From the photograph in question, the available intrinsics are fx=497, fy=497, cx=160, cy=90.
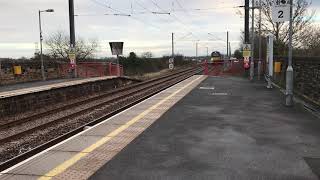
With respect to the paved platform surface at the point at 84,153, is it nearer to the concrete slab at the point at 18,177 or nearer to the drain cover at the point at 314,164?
the concrete slab at the point at 18,177

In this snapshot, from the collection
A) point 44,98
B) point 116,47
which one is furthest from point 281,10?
point 116,47

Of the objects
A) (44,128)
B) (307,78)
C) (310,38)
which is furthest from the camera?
(310,38)

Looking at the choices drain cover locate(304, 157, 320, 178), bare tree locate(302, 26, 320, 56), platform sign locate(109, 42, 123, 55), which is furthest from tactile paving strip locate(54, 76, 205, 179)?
bare tree locate(302, 26, 320, 56)

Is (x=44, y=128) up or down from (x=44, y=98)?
down

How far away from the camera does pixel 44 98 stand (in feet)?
72.3

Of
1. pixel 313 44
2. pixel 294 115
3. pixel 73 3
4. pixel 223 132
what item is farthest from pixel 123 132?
pixel 313 44

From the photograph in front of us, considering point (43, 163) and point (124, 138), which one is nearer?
point (43, 163)

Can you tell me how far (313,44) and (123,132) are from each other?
118ft

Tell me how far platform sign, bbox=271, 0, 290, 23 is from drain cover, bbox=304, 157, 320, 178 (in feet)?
30.6

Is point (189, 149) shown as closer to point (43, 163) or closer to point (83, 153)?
point (83, 153)

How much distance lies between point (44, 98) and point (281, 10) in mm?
11084

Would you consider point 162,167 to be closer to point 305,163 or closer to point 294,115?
point 305,163

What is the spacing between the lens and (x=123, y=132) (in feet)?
35.5

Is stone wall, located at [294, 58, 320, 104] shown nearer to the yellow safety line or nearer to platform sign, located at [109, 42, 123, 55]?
the yellow safety line
